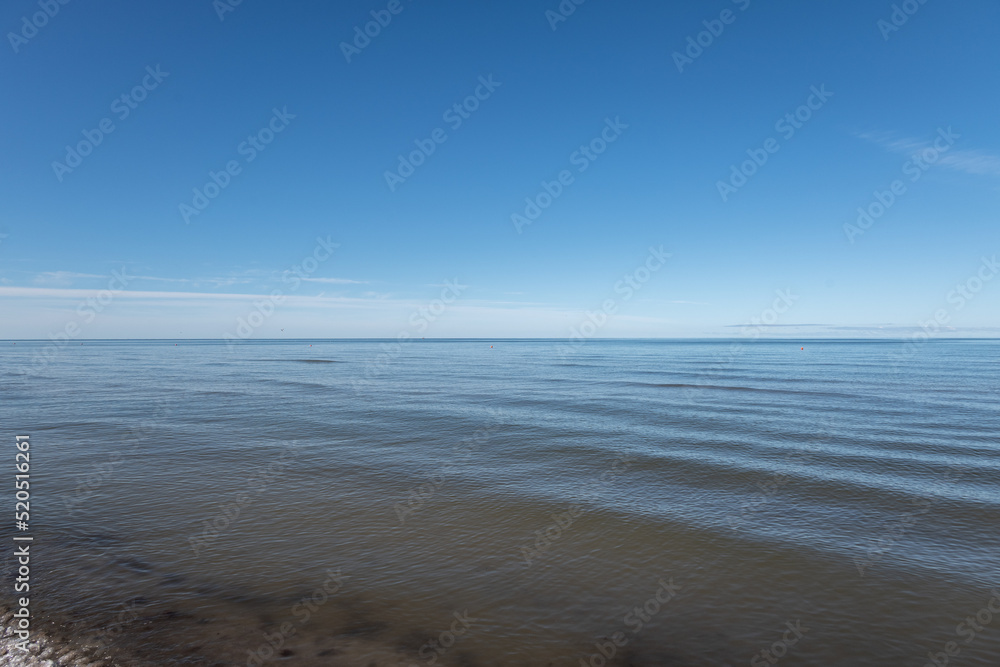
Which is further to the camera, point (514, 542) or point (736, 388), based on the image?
point (736, 388)

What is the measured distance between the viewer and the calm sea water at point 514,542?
20.5 ft

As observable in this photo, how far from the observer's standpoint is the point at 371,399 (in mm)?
28672

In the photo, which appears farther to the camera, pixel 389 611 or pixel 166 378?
pixel 166 378

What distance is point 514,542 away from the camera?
930 centimetres

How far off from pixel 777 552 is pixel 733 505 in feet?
7.95

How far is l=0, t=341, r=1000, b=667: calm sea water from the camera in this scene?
624 cm

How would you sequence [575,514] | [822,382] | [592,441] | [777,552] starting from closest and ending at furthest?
1. [777,552]
2. [575,514]
3. [592,441]
4. [822,382]

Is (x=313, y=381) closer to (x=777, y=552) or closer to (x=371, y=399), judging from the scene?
(x=371, y=399)

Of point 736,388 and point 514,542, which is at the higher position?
point 736,388

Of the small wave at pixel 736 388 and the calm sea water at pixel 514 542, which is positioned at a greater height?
the small wave at pixel 736 388

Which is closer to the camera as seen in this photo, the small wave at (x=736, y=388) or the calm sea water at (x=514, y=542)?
the calm sea water at (x=514, y=542)

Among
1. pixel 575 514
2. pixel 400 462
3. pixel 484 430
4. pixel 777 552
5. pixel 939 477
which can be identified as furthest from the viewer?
pixel 484 430

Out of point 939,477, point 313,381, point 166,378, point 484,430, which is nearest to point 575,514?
point 484,430

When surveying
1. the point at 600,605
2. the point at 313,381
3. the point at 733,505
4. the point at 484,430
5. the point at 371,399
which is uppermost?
the point at 313,381
